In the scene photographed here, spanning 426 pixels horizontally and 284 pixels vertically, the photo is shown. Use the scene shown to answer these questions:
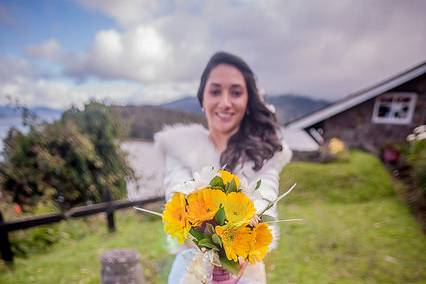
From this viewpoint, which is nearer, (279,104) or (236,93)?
(236,93)

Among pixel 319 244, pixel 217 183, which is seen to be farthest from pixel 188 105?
pixel 319 244

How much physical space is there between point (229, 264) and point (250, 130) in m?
0.91

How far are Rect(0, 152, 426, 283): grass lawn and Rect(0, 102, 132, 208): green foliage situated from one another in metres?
0.87

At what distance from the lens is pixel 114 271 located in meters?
2.66

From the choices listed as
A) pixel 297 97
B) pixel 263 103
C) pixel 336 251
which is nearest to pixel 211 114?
pixel 263 103

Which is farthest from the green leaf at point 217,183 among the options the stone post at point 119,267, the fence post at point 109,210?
the fence post at point 109,210

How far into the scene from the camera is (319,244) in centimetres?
430

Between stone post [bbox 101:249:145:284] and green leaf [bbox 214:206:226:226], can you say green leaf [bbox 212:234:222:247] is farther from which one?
stone post [bbox 101:249:145:284]

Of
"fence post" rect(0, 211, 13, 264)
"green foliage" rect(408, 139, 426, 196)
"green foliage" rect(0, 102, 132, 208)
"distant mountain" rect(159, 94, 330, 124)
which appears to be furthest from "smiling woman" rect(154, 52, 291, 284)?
"green foliage" rect(408, 139, 426, 196)

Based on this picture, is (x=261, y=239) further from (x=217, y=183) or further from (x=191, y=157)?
(x=191, y=157)

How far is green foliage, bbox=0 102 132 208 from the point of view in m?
5.35

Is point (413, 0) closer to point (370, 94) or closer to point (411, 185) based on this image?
point (411, 185)

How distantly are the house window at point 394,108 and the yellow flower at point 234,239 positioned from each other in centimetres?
989

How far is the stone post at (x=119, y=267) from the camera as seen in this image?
2.66 metres
